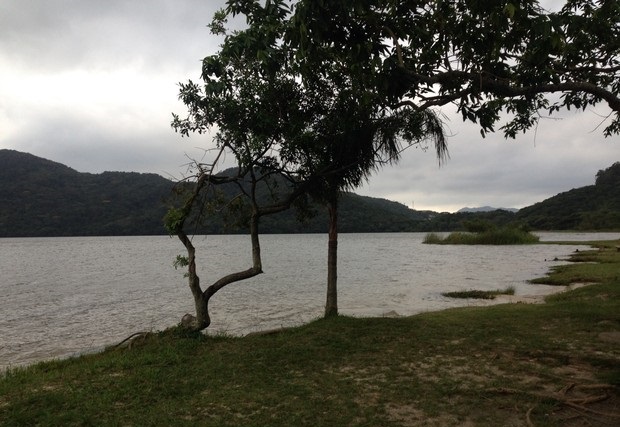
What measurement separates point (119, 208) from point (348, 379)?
14848cm

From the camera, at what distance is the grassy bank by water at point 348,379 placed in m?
6.34

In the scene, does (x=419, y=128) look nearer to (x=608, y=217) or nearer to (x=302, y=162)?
(x=302, y=162)

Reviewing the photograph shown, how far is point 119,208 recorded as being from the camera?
142250 millimetres

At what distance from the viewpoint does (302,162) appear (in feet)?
38.0

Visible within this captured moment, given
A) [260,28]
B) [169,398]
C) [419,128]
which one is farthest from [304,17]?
[169,398]

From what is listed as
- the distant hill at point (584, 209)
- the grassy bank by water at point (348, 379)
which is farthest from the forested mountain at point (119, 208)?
the grassy bank by water at point (348, 379)

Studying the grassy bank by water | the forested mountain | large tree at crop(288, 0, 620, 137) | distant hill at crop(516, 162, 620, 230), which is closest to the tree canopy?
large tree at crop(288, 0, 620, 137)

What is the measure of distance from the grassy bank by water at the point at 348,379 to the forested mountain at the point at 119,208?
11121 centimetres

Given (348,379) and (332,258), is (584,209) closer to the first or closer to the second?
(332,258)

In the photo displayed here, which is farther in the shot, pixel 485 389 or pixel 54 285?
pixel 54 285

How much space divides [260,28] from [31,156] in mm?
201003

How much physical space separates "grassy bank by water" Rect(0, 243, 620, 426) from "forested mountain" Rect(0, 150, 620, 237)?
365 feet

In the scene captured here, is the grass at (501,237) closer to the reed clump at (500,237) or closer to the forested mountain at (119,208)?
the reed clump at (500,237)

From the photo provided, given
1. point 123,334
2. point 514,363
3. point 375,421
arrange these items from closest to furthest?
point 375,421 < point 514,363 < point 123,334
